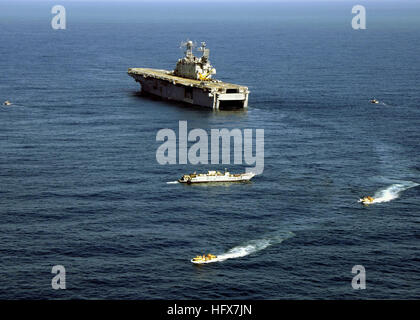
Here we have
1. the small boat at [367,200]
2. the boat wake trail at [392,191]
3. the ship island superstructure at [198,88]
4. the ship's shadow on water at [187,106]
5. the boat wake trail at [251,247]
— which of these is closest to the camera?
the boat wake trail at [251,247]

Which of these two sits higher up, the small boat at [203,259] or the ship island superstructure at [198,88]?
the ship island superstructure at [198,88]

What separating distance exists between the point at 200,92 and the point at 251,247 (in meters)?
91.2

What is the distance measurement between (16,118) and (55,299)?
87.8 metres

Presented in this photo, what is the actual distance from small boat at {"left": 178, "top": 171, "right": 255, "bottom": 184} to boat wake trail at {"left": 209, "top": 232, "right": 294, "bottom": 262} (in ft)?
76.6

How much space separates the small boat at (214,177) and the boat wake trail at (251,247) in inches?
919

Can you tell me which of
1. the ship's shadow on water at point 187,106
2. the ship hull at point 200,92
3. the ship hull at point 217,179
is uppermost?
the ship hull at point 200,92

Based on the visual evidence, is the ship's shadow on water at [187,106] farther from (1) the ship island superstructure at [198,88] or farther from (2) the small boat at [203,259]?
(2) the small boat at [203,259]

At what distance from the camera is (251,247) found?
3593 inches

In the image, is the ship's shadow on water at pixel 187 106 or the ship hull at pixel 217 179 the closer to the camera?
the ship hull at pixel 217 179

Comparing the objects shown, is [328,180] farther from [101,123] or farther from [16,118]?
[16,118]

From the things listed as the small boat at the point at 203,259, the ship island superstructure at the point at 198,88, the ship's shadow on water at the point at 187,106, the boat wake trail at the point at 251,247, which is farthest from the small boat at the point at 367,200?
the ship island superstructure at the point at 198,88

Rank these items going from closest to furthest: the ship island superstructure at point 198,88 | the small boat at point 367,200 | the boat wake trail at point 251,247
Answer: the boat wake trail at point 251,247, the small boat at point 367,200, the ship island superstructure at point 198,88

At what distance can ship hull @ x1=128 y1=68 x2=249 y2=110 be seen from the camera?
173 meters

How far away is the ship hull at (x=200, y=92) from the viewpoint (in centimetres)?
17338
